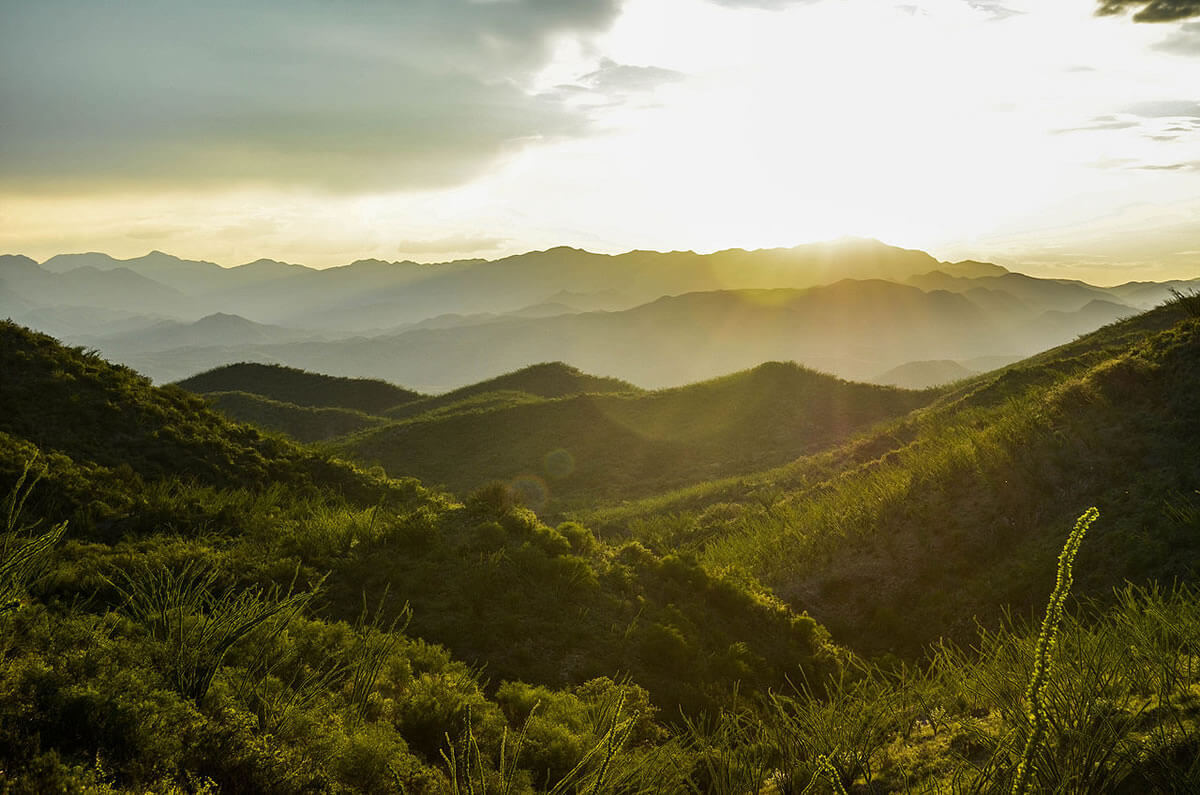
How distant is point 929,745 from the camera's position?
21.5ft

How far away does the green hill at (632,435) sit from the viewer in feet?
113

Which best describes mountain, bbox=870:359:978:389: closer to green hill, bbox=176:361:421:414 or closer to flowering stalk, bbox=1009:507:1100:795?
green hill, bbox=176:361:421:414

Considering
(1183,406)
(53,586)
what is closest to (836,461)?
(1183,406)

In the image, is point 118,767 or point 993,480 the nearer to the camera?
point 118,767

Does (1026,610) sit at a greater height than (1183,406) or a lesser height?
lesser

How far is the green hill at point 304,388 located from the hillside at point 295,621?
45.0m

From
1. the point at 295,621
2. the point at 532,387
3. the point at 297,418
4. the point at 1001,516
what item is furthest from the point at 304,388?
the point at 1001,516

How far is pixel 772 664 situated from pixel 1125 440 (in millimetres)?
10999

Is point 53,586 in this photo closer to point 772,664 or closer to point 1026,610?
point 772,664

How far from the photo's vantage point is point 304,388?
62.2 meters

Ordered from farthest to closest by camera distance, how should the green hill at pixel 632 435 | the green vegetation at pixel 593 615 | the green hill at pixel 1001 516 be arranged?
the green hill at pixel 632 435
the green hill at pixel 1001 516
the green vegetation at pixel 593 615

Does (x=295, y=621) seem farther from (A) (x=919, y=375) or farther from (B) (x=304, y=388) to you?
(A) (x=919, y=375)

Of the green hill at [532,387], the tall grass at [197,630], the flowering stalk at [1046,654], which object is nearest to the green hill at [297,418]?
the green hill at [532,387]

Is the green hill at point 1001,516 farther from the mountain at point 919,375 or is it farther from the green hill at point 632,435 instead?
the mountain at point 919,375
